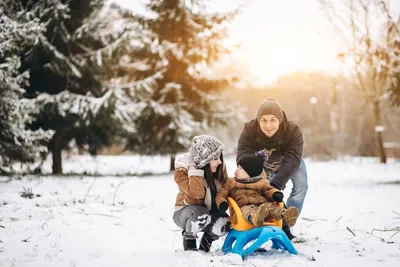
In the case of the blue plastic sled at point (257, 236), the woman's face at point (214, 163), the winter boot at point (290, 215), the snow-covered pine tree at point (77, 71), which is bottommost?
the blue plastic sled at point (257, 236)

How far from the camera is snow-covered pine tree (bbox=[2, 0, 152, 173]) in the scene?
923cm

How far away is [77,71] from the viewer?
9562 millimetres

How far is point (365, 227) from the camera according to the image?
464 centimetres

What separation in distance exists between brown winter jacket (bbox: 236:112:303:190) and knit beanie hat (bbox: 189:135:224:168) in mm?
505

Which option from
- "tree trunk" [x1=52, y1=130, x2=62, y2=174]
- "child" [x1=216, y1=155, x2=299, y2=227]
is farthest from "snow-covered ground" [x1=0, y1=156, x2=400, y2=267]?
"tree trunk" [x1=52, y1=130, x2=62, y2=174]

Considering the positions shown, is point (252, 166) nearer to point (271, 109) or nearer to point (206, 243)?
point (271, 109)

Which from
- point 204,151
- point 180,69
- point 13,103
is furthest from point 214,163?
point 180,69

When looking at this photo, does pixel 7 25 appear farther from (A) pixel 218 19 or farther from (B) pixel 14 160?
(A) pixel 218 19

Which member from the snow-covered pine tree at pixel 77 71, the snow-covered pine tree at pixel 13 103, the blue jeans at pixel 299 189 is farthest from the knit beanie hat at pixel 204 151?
the snow-covered pine tree at pixel 77 71

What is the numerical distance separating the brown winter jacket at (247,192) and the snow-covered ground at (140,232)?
514 millimetres

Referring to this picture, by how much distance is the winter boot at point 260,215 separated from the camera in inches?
122

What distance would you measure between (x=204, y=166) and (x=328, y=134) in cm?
2872

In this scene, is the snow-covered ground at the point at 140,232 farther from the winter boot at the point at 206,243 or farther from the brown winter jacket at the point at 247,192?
the brown winter jacket at the point at 247,192

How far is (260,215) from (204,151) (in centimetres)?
80
